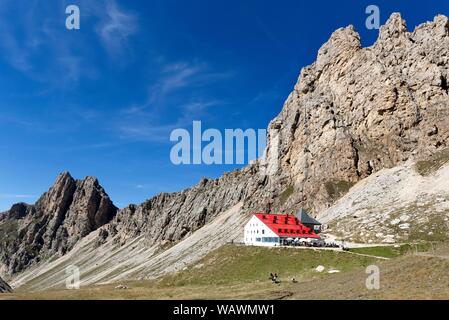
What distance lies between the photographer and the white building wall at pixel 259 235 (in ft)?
Answer: 289

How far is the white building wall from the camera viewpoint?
3464 inches

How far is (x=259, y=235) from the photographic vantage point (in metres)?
92.9

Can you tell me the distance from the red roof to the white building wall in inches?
37.2

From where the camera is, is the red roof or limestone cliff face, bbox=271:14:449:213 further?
limestone cliff face, bbox=271:14:449:213

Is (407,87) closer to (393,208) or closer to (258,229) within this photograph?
(393,208)

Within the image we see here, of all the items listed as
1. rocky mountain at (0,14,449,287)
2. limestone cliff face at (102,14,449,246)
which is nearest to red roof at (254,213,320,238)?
rocky mountain at (0,14,449,287)

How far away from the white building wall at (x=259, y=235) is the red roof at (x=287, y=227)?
945 millimetres

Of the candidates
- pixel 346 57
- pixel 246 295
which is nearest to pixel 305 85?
pixel 346 57

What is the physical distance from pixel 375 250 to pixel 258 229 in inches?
1263

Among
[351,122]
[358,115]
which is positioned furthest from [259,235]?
[358,115]

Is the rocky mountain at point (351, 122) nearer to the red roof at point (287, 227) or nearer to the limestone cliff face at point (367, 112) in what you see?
the limestone cliff face at point (367, 112)

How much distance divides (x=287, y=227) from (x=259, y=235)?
273 inches

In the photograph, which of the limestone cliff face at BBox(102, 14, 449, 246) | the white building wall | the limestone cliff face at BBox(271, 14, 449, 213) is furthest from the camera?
the limestone cliff face at BBox(102, 14, 449, 246)

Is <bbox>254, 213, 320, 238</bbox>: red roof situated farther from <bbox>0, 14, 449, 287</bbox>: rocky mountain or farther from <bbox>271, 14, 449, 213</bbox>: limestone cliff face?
<bbox>271, 14, 449, 213</bbox>: limestone cliff face
